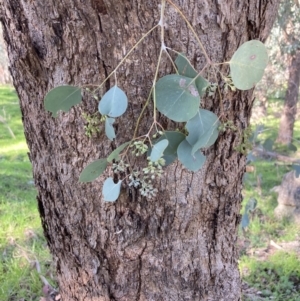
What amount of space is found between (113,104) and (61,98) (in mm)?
92

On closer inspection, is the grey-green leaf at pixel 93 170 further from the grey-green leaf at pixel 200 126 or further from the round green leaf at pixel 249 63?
the round green leaf at pixel 249 63

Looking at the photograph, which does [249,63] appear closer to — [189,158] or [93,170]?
[189,158]

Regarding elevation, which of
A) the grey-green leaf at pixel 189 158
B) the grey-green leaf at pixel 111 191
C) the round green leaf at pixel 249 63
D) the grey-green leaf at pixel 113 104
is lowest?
the grey-green leaf at pixel 111 191

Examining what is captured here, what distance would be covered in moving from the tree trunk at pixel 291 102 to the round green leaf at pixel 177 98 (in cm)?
452

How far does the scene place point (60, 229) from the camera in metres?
0.90

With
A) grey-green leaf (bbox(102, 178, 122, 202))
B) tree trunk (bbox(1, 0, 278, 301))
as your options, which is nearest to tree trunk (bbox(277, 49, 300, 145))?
tree trunk (bbox(1, 0, 278, 301))

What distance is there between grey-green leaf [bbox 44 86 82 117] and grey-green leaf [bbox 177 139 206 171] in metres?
0.19

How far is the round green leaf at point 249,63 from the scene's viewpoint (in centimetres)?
49

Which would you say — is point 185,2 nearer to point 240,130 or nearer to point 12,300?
point 240,130

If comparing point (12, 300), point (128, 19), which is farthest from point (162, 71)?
point (12, 300)

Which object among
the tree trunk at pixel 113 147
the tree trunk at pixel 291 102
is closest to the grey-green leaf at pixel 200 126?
the tree trunk at pixel 113 147

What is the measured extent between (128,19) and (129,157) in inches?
10.3

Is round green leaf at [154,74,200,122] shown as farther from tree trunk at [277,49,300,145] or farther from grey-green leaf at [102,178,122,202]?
tree trunk at [277,49,300,145]

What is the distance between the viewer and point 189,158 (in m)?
0.59
